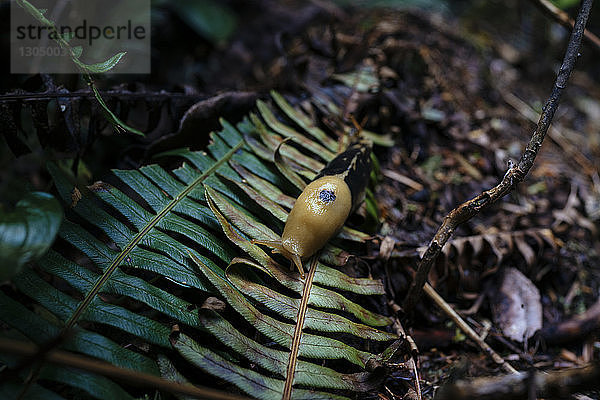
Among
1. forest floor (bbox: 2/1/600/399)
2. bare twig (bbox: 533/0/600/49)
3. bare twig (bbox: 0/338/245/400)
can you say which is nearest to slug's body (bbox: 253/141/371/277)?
forest floor (bbox: 2/1/600/399)

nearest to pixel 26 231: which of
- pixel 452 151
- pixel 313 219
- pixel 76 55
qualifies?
pixel 76 55

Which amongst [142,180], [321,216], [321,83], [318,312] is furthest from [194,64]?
[318,312]

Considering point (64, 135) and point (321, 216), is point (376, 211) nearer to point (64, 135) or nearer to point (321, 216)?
point (321, 216)

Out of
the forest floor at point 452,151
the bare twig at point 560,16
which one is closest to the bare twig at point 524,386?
the forest floor at point 452,151

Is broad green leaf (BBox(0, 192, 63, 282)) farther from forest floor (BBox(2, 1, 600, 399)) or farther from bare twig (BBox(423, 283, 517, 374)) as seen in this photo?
bare twig (BBox(423, 283, 517, 374))

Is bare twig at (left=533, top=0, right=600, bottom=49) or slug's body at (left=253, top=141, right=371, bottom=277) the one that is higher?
bare twig at (left=533, top=0, right=600, bottom=49)

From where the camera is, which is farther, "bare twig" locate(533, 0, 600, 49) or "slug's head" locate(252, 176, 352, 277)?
"bare twig" locate(533, 0, 600, 49)
